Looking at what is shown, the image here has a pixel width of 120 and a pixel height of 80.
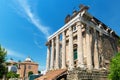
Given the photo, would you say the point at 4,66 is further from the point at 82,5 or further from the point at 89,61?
the point at 82,5


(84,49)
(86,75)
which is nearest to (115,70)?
(86,75)

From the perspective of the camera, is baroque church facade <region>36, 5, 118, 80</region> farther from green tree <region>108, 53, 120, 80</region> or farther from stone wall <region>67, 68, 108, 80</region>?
green tree <region>108, 53, 120, 80</region>

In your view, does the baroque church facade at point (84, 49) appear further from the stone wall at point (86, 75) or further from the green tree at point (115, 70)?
the green tree at point (115, 70)

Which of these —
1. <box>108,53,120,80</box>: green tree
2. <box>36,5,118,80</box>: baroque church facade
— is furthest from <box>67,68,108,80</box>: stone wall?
<box>108,53,120,80</box>: green tree

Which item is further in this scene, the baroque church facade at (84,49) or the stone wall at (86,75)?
the baroque church facade at (84,49)

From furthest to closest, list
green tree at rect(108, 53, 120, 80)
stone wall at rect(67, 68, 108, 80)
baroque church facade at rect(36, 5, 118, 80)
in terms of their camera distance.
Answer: baroque church facade at rect(36, 5, 118, 80)
stone wall at rect(67, 68, 108, 80)
green tree at rect(108, 53, 120, 80)

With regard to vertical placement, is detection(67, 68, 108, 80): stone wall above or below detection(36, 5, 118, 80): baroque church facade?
below

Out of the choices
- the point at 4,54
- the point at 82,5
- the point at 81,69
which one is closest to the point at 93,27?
the point at 82,5

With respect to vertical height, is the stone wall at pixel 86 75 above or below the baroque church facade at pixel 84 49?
below

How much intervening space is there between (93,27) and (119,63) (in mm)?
11937

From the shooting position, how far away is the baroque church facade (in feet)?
77.1

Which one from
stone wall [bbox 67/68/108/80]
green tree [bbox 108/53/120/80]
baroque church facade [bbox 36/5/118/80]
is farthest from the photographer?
baroque church facade [bbox 36/5/118/80]

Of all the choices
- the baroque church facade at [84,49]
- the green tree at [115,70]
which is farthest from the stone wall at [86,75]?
the green tree at [115,70]

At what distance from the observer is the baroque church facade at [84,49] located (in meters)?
23.5
